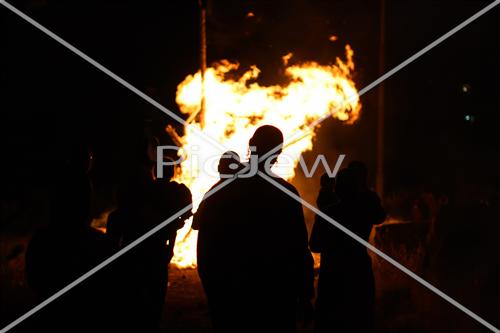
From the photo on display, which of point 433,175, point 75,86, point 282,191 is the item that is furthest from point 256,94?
point 433,175

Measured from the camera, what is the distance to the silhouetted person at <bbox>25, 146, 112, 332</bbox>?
10.0ft

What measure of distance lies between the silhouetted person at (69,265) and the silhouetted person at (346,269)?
182cm

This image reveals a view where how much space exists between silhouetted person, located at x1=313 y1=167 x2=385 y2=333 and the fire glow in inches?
245

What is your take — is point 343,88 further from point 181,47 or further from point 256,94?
point 181,47

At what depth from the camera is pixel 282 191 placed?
336 cm

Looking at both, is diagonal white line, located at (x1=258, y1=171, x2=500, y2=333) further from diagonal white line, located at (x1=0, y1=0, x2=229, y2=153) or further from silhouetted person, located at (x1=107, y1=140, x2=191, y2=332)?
diagonal white line, located at (x1=0, y1=0, x2=229, y2=153)

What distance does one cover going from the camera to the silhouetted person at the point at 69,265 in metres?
3.05

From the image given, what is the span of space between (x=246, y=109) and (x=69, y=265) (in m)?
7.83

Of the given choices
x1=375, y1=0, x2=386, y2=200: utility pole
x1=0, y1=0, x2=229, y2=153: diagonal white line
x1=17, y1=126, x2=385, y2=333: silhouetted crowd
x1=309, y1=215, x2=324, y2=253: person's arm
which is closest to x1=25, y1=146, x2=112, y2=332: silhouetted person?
x1=17, y1=126, x2=385, y2=333: silhouetted crowd

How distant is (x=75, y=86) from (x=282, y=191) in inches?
599

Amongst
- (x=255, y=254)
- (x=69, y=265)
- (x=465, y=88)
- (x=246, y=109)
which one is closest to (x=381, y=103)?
(x=246, y=109)

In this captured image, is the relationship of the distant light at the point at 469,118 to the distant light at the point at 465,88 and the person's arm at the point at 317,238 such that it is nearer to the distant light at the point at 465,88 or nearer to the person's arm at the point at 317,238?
the distant light at the point at 465,88

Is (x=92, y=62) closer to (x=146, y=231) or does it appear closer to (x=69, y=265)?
(x=146, y=231)

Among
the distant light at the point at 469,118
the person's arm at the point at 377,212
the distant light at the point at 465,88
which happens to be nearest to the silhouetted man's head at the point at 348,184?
the person's arm at the point at 377,212
